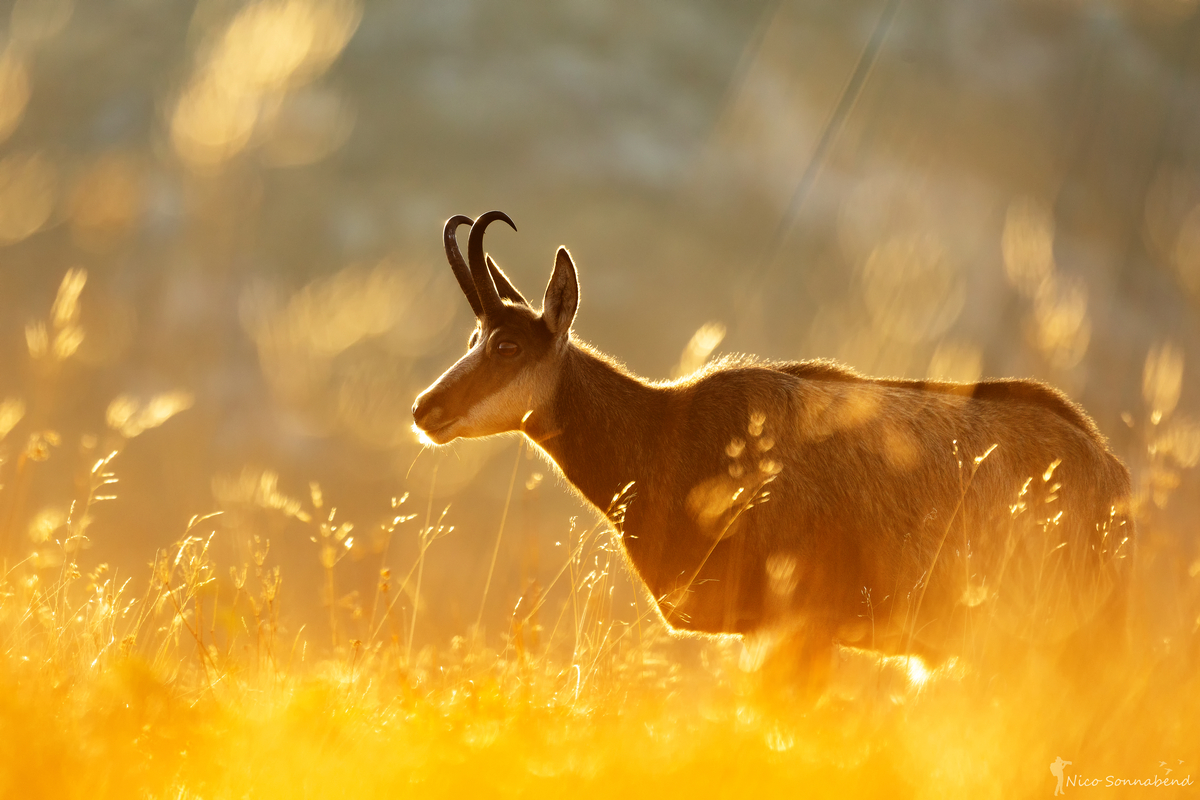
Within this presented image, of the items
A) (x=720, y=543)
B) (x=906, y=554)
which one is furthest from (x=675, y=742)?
(x=906, y=554)

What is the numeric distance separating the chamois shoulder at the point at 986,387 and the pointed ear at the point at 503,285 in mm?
2386

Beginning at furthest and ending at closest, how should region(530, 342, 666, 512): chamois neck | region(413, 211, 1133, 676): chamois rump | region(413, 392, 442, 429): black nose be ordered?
region(530, 342, 666, 512): chamois neck, region(413, 392, 442, 429): black nose, region(413, 211, 1133, 676): chamois rump

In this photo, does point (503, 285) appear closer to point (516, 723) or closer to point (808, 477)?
point (808, 477)

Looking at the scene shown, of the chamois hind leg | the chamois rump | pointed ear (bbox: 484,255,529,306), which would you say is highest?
pointed ear (bbox: 484,255,529,306)

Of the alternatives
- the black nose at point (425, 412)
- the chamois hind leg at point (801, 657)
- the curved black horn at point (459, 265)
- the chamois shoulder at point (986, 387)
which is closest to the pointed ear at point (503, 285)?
the curved black horn at point (459, 265)

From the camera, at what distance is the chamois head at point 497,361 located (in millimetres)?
6430

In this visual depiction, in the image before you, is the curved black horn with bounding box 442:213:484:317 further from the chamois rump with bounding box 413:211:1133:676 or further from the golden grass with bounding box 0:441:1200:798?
the golden grass with bounding box 0:441:1200:798

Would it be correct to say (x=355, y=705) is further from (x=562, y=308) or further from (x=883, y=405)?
(x=883, y=405)

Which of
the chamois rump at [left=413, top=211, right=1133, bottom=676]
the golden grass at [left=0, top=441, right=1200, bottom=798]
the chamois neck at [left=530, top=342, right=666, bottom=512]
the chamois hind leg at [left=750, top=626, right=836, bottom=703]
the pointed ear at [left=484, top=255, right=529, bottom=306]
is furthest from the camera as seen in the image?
the pointed ear at [left=484, top=255, right=529, bottom=306]

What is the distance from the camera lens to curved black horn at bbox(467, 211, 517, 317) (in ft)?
22.2

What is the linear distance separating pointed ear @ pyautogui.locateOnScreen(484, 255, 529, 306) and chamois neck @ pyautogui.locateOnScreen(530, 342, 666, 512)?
987mm

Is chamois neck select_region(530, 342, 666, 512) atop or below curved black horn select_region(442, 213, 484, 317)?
below

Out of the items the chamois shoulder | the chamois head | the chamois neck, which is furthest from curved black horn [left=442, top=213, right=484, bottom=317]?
the chamois shoulder

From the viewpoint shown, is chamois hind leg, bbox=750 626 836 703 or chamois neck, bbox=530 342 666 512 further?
chamois neck, bbox=530 342 666 512
